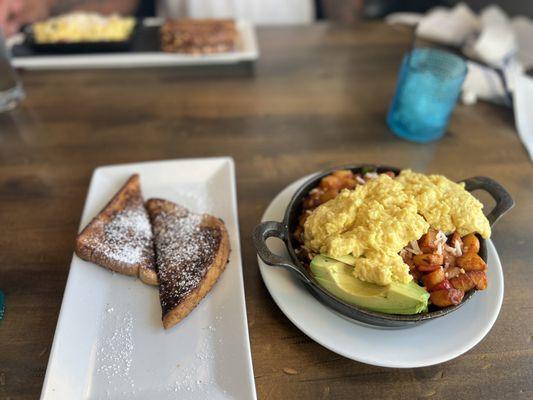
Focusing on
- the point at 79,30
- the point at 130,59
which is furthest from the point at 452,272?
the point at 79,30

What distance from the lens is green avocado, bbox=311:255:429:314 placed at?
2.69ft

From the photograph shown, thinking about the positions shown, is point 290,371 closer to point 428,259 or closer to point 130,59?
point 428,259

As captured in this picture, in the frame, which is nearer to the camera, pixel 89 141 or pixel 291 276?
pixel 291 276

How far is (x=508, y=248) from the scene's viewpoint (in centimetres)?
118

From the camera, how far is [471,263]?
0.90 metres

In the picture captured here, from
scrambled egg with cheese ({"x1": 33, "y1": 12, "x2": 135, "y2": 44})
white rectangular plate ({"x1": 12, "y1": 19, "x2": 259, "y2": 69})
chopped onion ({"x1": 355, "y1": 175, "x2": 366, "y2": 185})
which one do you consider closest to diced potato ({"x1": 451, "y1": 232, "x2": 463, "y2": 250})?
chopped onion ({"x1": 355, "y1": 175, "x2": 366, "y2": 185})

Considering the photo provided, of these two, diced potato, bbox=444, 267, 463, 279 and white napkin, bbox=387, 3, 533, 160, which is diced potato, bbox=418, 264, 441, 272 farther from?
white napkin, bbox=387, 3, 533, 160

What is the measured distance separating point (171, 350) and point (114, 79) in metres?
1.43

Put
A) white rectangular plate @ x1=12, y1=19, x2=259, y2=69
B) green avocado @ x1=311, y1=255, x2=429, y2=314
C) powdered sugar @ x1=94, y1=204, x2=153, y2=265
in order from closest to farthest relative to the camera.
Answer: green avocado @ x1=311, y1=255, x2=429, y2=314 < powdered sugar @ x1=94, y1=204, x2=153, y2=265 < white rectangular plate @ x1=12, y1=19, x2=259, y2=69

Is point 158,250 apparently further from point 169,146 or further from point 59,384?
point 169,146

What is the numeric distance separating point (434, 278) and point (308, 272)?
271mm

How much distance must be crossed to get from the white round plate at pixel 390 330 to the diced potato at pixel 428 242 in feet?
0.52

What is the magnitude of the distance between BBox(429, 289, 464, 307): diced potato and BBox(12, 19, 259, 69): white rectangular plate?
1446mm

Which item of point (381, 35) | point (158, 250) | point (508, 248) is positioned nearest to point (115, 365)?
point (158, 250)
